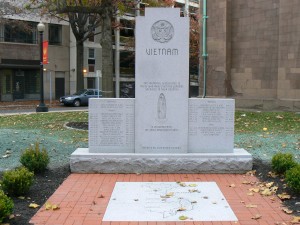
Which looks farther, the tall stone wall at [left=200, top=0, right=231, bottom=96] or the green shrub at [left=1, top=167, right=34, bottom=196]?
the tall stone wall at [left=200, top=0, right=231, bottom=96]

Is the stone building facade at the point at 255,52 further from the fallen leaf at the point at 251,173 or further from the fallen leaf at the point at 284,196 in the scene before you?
the fallen leaf at the point at 284,196

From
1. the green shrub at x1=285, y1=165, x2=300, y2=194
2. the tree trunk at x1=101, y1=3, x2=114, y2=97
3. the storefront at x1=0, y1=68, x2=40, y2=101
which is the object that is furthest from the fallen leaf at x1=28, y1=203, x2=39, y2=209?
the storefront at x1=0, y1=68, x2=40, y2=101

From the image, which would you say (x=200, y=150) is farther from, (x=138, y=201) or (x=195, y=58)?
(x=195, y=58)

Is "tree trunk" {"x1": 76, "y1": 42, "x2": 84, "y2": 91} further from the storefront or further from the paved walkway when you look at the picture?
the paved walkway

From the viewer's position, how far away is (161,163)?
7.86m

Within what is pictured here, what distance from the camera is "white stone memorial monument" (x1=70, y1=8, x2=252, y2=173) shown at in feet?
25.8

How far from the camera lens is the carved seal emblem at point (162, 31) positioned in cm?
800

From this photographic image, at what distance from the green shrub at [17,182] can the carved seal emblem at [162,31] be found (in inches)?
138

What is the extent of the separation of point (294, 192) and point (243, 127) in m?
7.71

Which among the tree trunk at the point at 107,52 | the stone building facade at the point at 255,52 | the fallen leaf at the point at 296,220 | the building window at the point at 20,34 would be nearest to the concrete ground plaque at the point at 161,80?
the fallen leaf at the point at 296,220

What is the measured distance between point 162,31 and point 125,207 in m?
3.62

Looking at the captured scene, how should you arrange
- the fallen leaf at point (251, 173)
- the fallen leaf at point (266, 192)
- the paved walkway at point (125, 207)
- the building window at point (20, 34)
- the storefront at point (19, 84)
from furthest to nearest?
the storefront at point (19, 84)
the building window at point (20, 34)
the fallen leaf at point (251, 173)
the fallen leaf at point (266, 192)
the paved walkway at point (125, 207)

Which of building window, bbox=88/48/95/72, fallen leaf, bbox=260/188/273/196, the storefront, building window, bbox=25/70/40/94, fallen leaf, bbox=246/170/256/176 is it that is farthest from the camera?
building window, bbox=88/48/95/72

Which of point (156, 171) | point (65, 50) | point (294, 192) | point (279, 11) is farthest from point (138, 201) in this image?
point (65, 50)
